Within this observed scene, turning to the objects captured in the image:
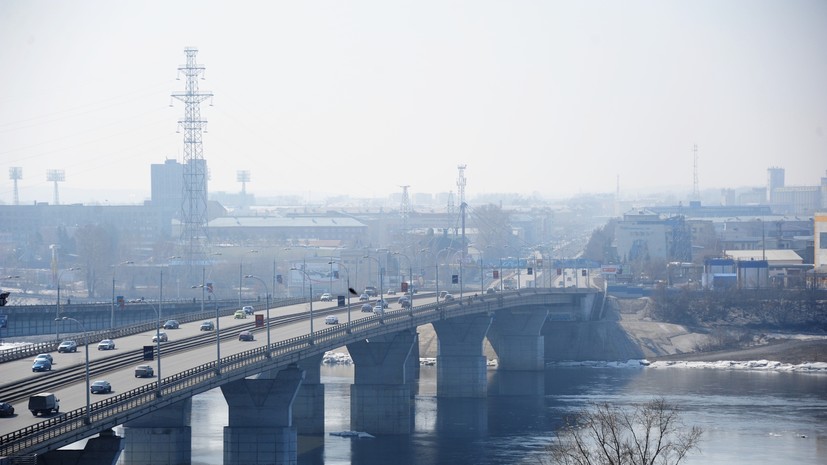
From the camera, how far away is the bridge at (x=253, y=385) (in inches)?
2670

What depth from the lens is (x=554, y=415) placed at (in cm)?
11650

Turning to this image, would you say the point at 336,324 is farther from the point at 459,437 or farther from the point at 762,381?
the point at 762,381

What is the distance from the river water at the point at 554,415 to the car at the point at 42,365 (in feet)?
42.6

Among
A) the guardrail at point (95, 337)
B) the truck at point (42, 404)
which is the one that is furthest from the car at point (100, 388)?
the truck at point (42, 404)

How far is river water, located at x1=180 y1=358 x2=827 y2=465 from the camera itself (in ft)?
316

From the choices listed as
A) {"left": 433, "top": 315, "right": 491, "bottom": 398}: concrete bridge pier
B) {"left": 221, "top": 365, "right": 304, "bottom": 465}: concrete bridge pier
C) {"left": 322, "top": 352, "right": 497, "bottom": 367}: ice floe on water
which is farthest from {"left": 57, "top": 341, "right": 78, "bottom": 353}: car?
{"left": 322, "top": 352, "right": 497, "bottom": 367}: ice floe on water

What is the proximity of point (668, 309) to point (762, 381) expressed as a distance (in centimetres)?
4522

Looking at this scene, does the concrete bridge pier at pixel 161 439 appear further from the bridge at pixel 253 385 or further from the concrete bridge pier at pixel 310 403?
the concrete bridge pier at pixel 310 403

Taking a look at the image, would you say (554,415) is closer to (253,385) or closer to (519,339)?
(253,385)

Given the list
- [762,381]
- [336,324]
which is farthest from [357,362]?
[762,381]

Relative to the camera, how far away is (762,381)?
140000 mm

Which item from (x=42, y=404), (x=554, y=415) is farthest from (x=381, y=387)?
(x=42, y=404)

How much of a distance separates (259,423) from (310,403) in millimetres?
22523

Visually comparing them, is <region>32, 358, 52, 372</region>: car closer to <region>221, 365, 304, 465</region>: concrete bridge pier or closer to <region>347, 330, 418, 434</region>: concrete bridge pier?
<region>221, 365, 304, 465</region>: concrete bridge pier
